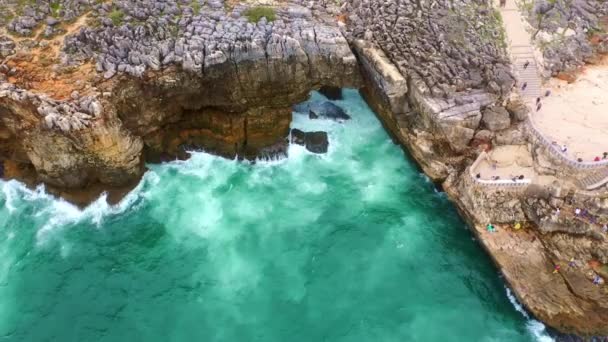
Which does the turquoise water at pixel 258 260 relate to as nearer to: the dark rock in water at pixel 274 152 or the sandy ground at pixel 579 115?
the dark rock in water at pixel 274 152

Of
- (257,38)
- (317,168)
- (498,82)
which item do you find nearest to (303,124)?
(317,168)

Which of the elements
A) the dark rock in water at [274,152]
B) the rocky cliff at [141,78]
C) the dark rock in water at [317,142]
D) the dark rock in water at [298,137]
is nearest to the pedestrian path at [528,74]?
the rocky cliff at [141,78]

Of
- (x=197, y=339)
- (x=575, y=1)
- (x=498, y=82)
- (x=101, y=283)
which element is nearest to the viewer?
(x=197, y=339)

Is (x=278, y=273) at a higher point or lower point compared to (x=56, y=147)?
lower

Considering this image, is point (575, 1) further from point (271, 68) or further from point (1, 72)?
point (1, 72)

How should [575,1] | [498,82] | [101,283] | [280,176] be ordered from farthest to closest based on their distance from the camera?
[575,1] → [280,176] → [498,82] → [101,283]

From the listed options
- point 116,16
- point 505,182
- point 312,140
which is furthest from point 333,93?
point 116,16

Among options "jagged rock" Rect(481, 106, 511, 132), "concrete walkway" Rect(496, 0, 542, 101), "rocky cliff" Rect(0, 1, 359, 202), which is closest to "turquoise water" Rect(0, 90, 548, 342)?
"rocky cliff" Rect(0, 1, 359, 202)

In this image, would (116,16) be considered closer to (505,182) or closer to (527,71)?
(505,182)
